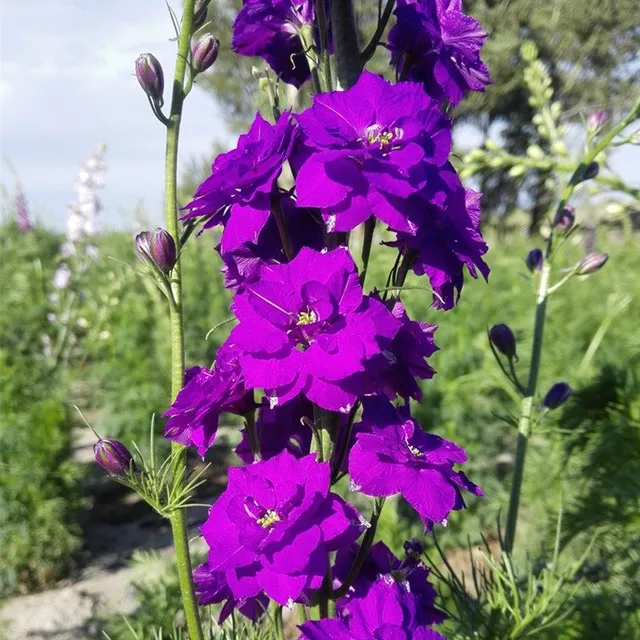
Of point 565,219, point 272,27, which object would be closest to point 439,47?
point 272,27

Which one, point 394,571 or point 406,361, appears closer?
point 406,361

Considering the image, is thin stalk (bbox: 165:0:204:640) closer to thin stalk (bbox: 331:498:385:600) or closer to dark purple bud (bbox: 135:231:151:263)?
dark purple bud (bbox: 135:231:151:263)

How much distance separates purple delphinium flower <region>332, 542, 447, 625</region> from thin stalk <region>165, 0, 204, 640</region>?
0.22 m

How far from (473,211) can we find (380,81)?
22cm

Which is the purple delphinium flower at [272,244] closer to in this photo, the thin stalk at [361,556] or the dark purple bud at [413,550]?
the thin stalk at [361,556]

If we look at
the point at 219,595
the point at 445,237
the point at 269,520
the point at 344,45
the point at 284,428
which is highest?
the point at 344,45

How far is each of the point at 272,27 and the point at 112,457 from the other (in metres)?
0.65

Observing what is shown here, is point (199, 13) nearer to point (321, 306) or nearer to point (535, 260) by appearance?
point (321, 306)

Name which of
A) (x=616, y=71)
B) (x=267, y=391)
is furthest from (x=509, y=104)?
(x=267, y=391)

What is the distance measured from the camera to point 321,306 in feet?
2.60

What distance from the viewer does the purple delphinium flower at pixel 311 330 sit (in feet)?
2.48

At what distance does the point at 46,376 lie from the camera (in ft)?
12.0

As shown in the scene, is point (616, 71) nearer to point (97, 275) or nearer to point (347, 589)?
point (97, 275)

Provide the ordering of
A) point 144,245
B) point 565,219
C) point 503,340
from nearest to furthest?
point 144,245 < point 503,340 < point 565,219
